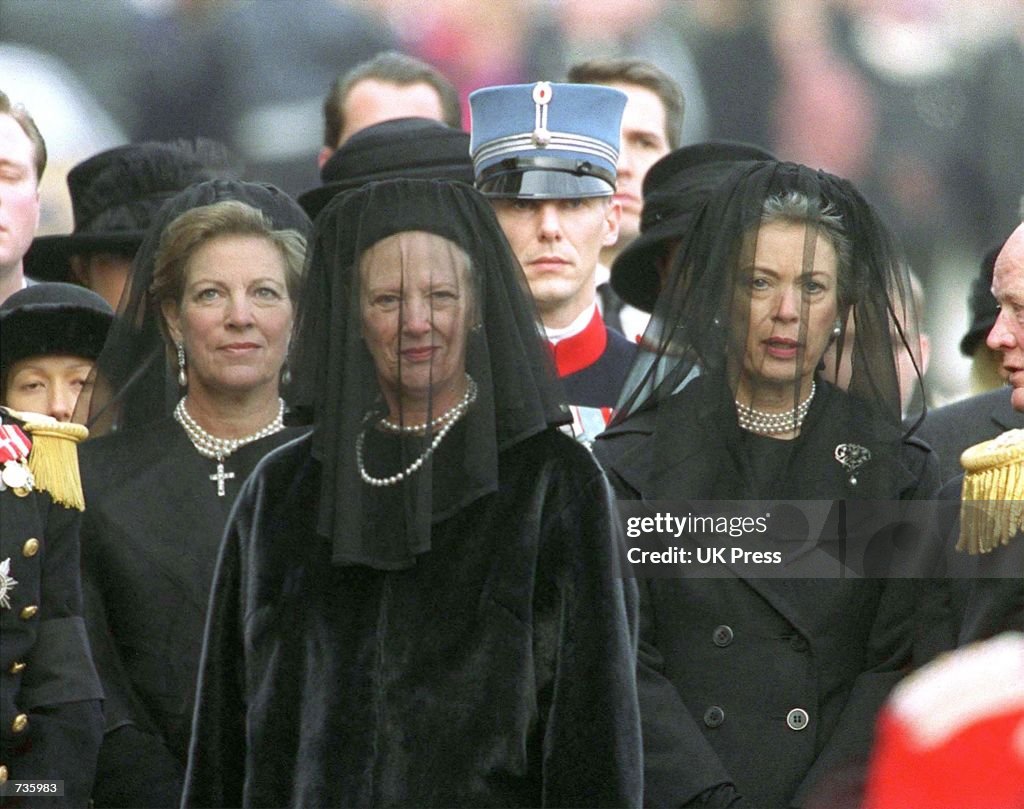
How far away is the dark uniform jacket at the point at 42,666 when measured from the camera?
383cm

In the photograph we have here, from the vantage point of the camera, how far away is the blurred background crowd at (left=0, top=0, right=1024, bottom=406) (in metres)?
6.86

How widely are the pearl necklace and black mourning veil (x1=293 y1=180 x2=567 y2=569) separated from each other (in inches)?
22.7

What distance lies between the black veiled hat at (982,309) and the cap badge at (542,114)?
4.00 feet

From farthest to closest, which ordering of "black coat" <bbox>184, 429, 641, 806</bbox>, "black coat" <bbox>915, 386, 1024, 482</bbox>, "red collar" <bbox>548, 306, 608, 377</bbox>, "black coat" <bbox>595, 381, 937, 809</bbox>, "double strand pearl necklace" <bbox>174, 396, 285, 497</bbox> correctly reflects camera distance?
"red collar" <bbox>548, 306, 608, 377</bbox> → "black coat" <bbox>915, 386, 1024, 482</bbox> → "double strand pearl necklace" <bbox>174, 396, 285, 497</bbox> → "black coat" <bbox>595, 381, 937, 809</bbox> → "black coat" <bbox>184, 429, 641, 806</bbox>

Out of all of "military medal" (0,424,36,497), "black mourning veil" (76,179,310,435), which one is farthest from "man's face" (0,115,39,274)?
"military medal" (0,424,36,497)

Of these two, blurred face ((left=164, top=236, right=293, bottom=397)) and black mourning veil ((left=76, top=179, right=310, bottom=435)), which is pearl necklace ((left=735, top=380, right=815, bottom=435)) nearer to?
blurred face ((left=164, top=236, right=293, bottom=397))

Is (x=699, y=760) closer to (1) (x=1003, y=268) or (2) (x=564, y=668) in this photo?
(2) (x=564, y=668)

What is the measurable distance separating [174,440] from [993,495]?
180cm

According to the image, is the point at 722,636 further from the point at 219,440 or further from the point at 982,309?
the point at 982,309

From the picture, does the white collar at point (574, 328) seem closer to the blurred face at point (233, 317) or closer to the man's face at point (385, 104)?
the blurred face at point (233, 317)

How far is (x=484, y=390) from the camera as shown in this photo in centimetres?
370

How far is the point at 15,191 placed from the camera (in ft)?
16.5

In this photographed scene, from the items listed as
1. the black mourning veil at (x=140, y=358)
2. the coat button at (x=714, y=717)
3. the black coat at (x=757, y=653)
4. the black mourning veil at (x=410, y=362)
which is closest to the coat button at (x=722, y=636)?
the black coat at (x=757, y=653)

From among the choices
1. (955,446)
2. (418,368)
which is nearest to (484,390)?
(418,368)
